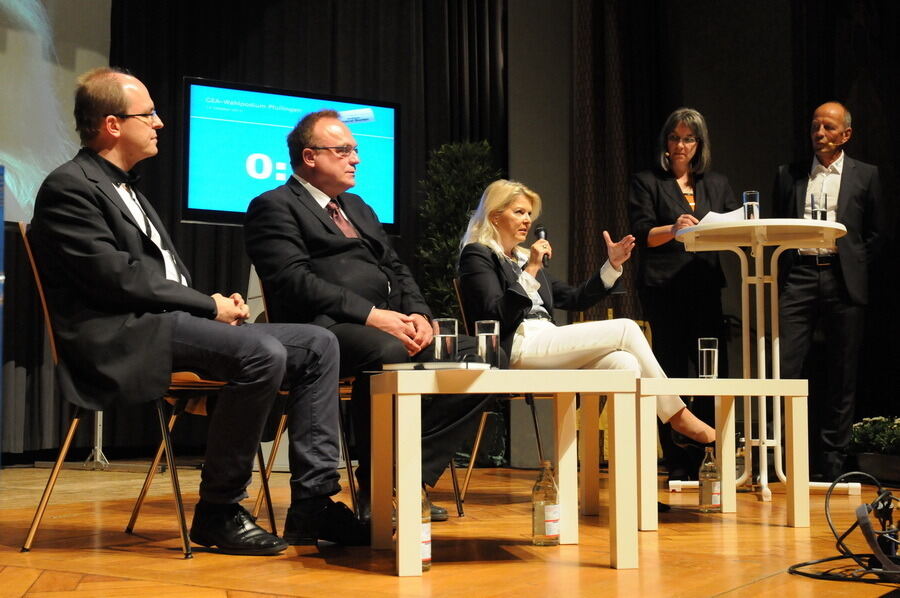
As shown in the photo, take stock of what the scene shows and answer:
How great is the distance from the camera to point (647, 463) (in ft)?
9.83

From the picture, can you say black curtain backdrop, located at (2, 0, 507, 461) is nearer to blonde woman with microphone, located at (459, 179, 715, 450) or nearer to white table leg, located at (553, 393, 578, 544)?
blonde woman with microphone, located at (459, 179, 715, 450)

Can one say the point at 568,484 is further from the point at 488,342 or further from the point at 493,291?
the point at 493,291

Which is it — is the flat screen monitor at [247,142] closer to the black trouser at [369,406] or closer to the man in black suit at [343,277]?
the man in black suit at [343,277]

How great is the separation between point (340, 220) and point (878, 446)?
2.97 metres

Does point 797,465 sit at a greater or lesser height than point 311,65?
lesser

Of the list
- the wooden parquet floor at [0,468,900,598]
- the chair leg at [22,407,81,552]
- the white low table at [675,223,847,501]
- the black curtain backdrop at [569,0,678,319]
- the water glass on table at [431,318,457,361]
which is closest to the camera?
the wooden parquet floor at [0,468,900,598]

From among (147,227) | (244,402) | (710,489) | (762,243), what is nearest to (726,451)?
(710,489)

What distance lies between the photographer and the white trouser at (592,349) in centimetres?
341

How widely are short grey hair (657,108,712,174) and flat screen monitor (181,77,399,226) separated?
1.86 meters

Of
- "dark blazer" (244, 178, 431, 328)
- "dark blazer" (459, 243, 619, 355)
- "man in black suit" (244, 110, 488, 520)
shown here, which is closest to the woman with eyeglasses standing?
"dark blazer" (459, 243, 619, 355)

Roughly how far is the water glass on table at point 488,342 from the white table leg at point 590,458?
106cm

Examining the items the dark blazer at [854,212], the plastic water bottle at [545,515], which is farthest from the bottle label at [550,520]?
the dark blazer at [854,212]

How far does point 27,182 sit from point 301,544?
3.80 metres

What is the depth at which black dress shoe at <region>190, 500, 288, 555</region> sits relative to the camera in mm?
2553
